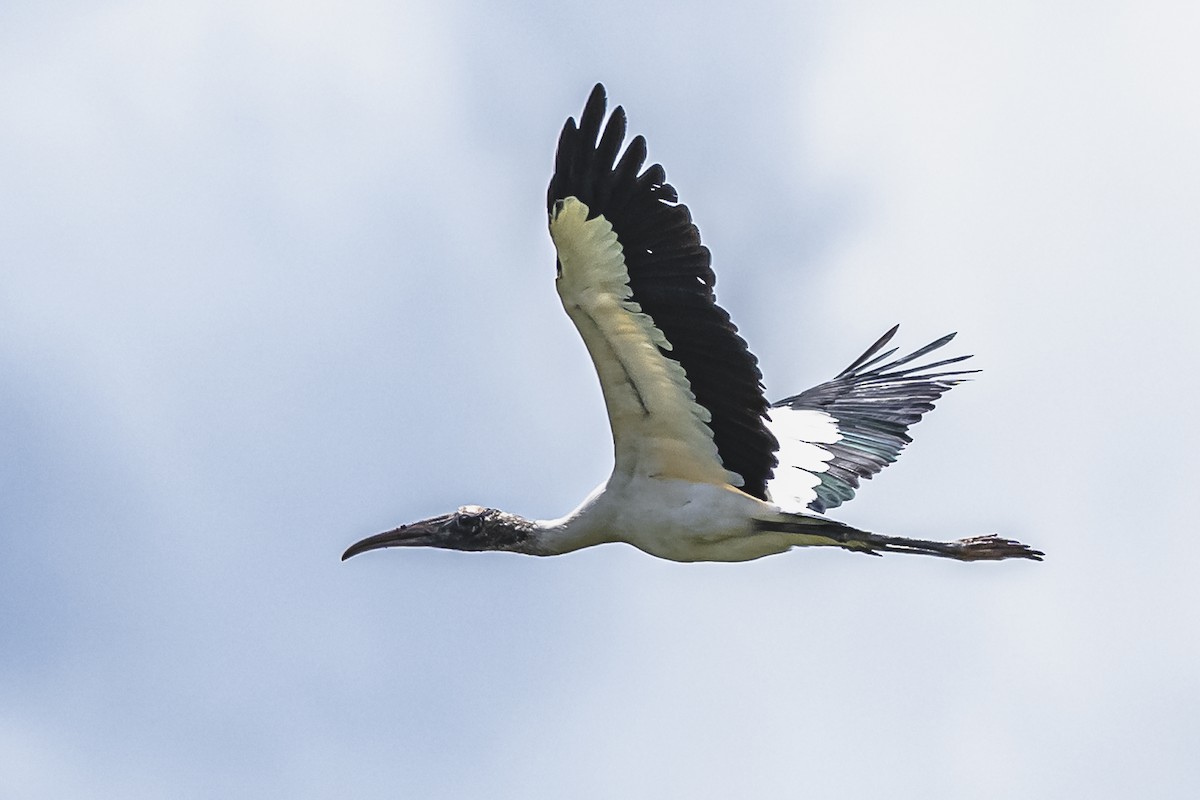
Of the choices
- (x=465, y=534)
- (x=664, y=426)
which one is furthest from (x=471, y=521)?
(x=664, y=426)

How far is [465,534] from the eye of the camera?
548 inches

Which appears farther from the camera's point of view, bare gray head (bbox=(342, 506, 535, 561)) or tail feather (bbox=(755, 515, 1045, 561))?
bare gray head (bbox=(342, 506, 535, 561))

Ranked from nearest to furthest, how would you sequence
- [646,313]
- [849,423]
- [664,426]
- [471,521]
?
[646,313], [664,426], [471,521], [849,423]

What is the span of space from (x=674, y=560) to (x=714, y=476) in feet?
2.08

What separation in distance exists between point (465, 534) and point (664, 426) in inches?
82.4

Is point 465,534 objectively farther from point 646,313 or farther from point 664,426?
point 646,313

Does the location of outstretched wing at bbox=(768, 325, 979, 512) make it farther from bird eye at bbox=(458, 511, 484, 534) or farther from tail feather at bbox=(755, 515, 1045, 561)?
bird eye at bbox=(458, 511, 484, 534)

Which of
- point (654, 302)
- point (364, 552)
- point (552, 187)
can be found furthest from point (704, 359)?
point (364, 552)

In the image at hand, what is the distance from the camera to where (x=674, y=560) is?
13.0 m

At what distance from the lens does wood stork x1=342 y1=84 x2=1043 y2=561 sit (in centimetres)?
1134

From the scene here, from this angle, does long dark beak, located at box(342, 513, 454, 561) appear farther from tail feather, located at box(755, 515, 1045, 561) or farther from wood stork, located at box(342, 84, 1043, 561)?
tail feather, located at box(755, 515, 1045, 561)

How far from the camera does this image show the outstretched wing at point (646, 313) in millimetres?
11297

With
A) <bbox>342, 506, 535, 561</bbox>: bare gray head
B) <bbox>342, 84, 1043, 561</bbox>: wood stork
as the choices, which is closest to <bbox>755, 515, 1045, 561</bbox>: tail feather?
<bbox>342, 84, 1043, 561</bbox>: wood stork

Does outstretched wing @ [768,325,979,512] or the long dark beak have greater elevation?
outstretched wing @ [768,325,979,512]
